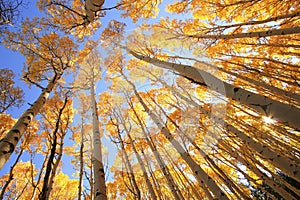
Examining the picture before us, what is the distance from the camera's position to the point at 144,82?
9922mm

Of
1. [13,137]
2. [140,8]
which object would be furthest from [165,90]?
[13,137]

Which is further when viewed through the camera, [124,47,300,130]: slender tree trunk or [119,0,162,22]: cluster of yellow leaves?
[119,0,162,22]: cluster of yellow leaves

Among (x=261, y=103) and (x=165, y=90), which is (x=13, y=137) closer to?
(x=261, y=103)

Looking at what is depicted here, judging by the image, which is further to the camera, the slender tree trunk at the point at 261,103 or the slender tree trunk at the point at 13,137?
the slender tree trunk at the point at 13,137

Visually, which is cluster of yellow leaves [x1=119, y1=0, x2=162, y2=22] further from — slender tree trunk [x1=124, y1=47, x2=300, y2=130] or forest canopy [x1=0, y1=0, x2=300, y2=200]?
slender tree trunk [x1=124, y1=47, x2=300, y2=130]

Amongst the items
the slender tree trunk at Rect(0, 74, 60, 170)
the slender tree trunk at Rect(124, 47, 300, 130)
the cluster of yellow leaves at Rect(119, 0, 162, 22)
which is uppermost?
the cluster of yellow leaves at Rect(119, 0, 162, 22)

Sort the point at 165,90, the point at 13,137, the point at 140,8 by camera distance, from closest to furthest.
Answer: the point at 13,137, the point at 140,8, the point at 165,90

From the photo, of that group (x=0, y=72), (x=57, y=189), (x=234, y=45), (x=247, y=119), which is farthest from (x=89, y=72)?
(x=57, y=189)

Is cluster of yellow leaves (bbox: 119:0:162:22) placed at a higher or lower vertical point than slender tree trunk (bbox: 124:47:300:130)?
higher

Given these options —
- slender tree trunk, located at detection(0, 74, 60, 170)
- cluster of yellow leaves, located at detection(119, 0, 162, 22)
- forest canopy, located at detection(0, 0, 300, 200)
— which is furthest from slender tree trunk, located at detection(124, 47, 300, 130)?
cluster of yellow leaves, located at detection(119, 0, 162, 22)

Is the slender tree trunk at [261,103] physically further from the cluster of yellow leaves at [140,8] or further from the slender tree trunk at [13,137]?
the cluster of yellow leaves at [140,8]

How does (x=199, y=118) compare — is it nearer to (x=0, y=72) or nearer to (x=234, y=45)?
(x=234, y=45)

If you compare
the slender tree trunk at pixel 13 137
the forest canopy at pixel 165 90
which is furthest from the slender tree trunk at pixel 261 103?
the slender tree trunk at pixel 13 137

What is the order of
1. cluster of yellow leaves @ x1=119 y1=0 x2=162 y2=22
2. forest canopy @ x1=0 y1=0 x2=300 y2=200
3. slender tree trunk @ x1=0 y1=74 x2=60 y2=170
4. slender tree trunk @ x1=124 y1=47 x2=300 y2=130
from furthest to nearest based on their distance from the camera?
cluster of yellow leaves @ x1=119 y1=0 x2=162 y2=22 → forest canopy @ x1=0 y1=0 x2=300 y2=200 → slender tree trunk @ x1=0 y1=74 x2=60 y2=170 → slender tree trunk @ x1=124 y1=47 x2=300 y2=130
